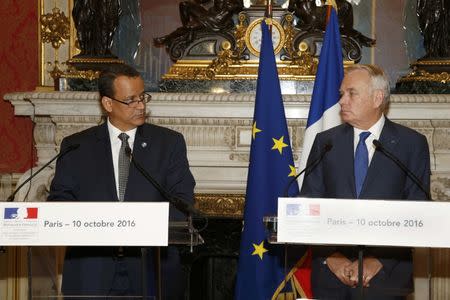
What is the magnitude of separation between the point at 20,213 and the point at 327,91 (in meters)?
2.17

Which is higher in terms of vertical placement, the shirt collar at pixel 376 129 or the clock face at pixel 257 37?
the clock face at pixel 257 37

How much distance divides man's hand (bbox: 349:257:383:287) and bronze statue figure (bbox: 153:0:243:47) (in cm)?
276

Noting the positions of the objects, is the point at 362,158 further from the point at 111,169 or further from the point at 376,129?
the point at 111,169

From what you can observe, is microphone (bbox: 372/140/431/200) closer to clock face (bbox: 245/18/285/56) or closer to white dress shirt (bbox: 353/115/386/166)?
white dress shirt (bbox: 353/115/386/166)

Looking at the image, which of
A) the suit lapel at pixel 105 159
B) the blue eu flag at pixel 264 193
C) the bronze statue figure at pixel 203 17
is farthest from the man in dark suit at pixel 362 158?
the bronze statue figure at pixel 203 17

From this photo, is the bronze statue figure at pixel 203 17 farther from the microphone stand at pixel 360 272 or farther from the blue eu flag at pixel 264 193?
the microphone stand at pixel 360 272

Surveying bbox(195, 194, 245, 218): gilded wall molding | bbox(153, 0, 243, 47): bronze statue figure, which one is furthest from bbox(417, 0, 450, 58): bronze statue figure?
bbox(195, 194, 245, 218): gilded wall molding

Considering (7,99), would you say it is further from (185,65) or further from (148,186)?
(148,186)

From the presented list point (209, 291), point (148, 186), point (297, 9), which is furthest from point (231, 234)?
point (148, 186)

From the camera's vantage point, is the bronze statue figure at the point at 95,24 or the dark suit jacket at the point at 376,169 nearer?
the dark suit jacket at the point at 376,169

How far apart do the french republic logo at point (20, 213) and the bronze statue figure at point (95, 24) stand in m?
2.71

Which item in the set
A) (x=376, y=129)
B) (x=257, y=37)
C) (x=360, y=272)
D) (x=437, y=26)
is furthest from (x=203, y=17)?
(x=360, y=272)

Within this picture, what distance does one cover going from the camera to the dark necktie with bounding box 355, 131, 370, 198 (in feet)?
12.1

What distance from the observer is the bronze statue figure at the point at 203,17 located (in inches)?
227
